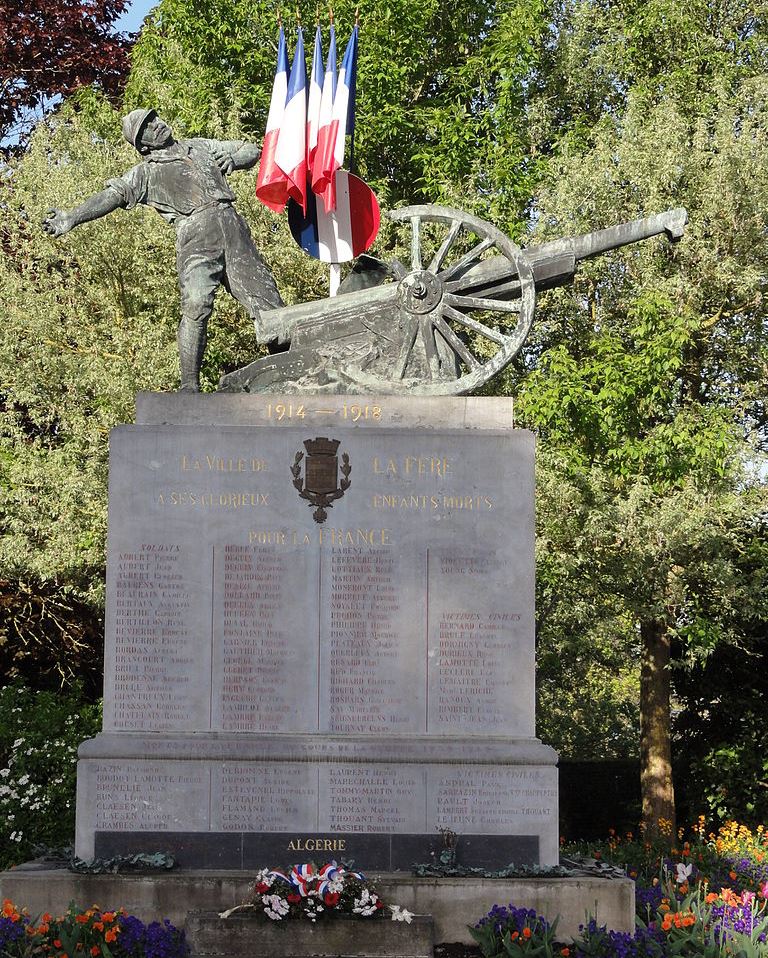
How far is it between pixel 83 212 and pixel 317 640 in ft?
13.2

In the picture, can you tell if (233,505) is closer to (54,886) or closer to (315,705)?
(315,705)

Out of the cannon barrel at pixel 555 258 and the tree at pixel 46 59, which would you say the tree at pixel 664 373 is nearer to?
the cannon barrel at pixel 555 258

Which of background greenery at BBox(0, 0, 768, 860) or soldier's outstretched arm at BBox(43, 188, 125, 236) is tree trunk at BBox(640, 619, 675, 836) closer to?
background greenery at BBox(0, 0, 768, 860)

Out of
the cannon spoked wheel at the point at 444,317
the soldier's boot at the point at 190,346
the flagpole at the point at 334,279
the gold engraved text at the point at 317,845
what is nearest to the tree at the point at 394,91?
the flagpole at the point at 334,279

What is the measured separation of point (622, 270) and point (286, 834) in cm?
1193

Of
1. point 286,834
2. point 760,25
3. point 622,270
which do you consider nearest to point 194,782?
point 286,834

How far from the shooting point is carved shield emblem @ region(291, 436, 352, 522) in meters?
10.8

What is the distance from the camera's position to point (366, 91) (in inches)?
828

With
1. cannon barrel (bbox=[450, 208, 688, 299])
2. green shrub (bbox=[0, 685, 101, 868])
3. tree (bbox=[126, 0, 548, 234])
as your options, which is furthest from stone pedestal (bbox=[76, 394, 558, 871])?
tree (bbox=[126, 0, 548, 234])

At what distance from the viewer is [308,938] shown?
30.1 feet

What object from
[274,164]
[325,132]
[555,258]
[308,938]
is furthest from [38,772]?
[555,258]

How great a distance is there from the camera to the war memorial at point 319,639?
10375mm

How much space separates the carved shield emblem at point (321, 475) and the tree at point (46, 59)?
1672 cm

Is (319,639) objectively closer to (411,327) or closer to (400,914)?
(400,914)
